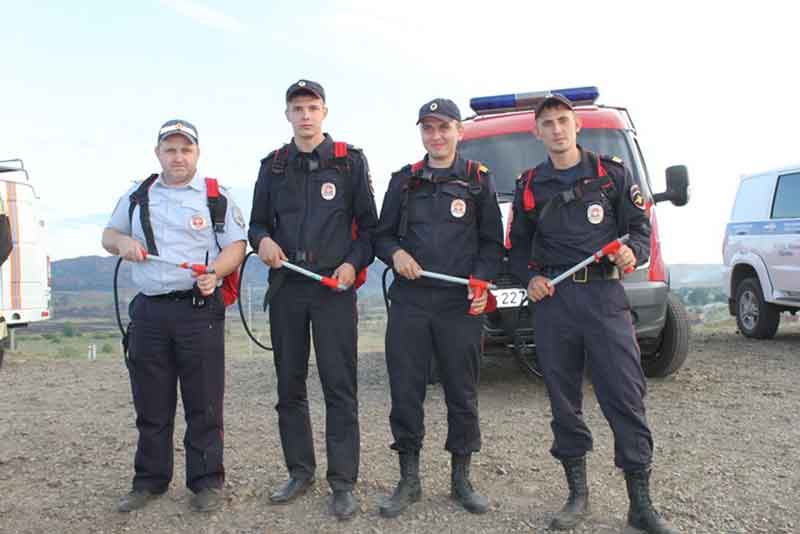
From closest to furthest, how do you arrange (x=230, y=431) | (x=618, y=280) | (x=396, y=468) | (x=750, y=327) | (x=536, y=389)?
(x=618, y=280) → (x=396, y=468) → (x=230, y=431) → (x=536, y=389) → (x=750, y=327)

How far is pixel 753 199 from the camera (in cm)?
1036

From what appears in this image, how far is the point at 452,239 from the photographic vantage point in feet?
12.5

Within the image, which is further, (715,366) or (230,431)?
(715,366)

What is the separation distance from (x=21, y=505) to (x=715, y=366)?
22.9ft

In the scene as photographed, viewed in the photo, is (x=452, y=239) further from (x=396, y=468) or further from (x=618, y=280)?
(x=396, y=468)

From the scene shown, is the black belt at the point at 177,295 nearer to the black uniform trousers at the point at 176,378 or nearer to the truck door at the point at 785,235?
the black uniform trousers at the point at 176,378

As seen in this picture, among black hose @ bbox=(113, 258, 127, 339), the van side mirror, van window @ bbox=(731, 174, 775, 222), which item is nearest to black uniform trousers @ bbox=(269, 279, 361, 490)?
black hose @ bbox=(113, 258, 127, 339)

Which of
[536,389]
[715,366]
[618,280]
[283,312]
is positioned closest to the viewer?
[618,280]

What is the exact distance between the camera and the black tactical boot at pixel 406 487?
375 cm

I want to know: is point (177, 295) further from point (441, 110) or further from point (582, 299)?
point (582, 299)

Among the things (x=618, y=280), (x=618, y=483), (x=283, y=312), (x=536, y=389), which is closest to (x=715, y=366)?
(x=536, y=389)

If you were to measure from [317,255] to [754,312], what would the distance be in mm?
8684

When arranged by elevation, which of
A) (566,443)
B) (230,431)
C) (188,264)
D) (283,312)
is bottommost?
(230,431)

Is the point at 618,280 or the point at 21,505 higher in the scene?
the point at 618,280
